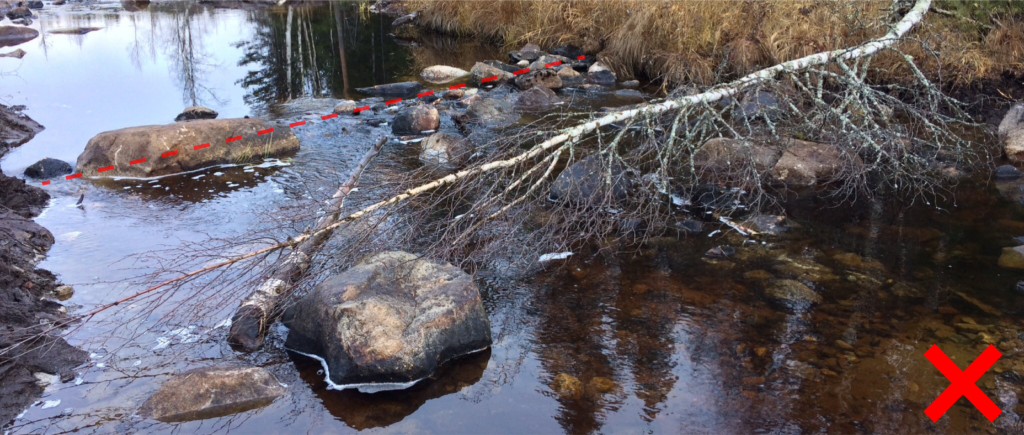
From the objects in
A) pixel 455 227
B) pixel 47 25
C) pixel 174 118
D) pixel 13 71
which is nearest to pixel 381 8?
pixel 47 25

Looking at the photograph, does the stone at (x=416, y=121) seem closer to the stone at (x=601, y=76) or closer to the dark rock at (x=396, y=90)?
the dark rock at (x=396, y=90)

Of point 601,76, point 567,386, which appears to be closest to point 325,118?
point 601,76

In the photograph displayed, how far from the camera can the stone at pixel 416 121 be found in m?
8.77

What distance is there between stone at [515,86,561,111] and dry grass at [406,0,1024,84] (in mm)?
1748

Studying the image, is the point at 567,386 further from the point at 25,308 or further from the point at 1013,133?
the point at 1013,133

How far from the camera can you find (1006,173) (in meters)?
7.19

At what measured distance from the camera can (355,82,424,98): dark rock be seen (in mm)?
11010

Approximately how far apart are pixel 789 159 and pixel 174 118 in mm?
7748

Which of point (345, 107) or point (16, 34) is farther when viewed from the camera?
point (16, 34)

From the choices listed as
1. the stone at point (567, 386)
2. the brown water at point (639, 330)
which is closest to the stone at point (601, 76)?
the brown water at point (639, 330)

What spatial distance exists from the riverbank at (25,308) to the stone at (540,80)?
21.8 feet

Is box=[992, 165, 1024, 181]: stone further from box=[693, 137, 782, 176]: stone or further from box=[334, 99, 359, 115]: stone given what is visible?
box=[334, 99, 359, 115]: stone

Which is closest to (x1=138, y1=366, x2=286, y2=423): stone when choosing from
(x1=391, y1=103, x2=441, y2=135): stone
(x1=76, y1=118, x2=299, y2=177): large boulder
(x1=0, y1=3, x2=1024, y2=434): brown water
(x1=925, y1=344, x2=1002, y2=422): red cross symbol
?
(x1=0, y1=3, x2=1024, y2=434): brown water

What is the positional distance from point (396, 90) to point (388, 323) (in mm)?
7644
